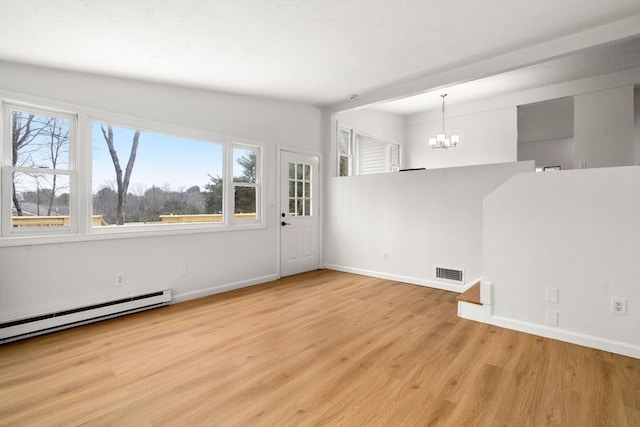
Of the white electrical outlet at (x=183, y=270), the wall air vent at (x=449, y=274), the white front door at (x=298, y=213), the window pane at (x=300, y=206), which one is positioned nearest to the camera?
the white electrical outlet at (x=183, y=270)

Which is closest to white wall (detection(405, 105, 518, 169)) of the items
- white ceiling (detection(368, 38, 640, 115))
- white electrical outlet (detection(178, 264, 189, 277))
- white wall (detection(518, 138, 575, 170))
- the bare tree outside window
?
white ceiling (detection(368, 38, 640, 115))

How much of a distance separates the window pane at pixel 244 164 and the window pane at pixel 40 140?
6.59 feet

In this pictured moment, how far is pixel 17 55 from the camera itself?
2.76 meters

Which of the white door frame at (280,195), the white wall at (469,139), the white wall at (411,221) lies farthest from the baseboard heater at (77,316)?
the white wall at (469,139)

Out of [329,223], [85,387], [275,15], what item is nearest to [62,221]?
[85,387]

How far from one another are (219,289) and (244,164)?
75.9 inches

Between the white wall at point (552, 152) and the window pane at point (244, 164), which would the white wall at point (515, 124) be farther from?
the window pane at point (244, 164)

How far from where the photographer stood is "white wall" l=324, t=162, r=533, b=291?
168 inches

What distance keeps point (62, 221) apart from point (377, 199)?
4251 millimetres

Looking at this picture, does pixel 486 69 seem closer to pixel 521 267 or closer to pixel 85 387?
pixel 521 267

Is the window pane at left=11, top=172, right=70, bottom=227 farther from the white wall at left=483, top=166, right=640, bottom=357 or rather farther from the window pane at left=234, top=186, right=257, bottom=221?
the white wall at left=483, top=166, right=640, bottom=357

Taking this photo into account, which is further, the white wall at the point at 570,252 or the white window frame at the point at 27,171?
the white window frame at the point at 27,171

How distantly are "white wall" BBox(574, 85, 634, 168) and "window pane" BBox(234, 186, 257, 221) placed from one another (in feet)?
19.1

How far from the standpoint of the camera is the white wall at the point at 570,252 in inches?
102
